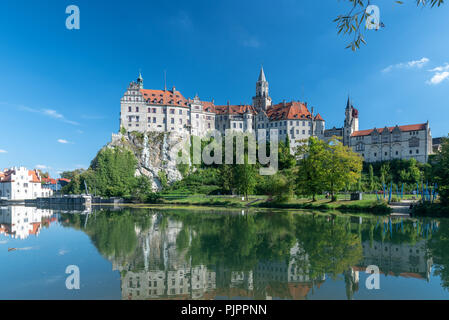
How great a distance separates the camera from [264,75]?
99.6 meters

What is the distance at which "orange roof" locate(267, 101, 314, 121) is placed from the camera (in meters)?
85.8

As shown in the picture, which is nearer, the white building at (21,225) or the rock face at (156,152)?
the white building at (21,225)

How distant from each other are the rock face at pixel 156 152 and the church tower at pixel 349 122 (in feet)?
159

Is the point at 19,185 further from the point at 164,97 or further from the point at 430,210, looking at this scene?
the point at 430,210

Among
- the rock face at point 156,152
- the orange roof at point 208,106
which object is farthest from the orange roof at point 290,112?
the rock face at point 156,152

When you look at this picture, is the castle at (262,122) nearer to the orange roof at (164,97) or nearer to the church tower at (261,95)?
the orange roof at (164,97)

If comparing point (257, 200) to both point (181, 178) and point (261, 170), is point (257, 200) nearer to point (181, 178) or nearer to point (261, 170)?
point (261, 170)

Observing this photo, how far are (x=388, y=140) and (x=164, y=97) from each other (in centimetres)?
6579

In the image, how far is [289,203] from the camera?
43.9 metres

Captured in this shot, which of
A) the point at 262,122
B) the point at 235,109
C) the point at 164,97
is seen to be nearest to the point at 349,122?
the point at 262,122

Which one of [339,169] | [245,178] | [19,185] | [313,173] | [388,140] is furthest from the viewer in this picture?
[19,185]

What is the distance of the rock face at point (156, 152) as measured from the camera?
75.2m
